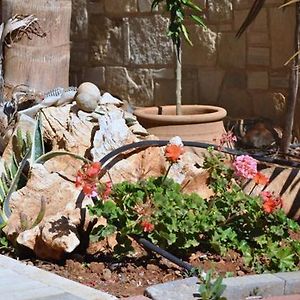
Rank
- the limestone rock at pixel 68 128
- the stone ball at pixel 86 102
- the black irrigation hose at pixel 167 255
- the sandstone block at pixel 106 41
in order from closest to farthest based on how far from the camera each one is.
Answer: the black irrigation hose at pixel 167 255 → the limestone rock at pixel 68 128 → the stone ball at pixel 86 102 → the sandstone block at pixel 106 41

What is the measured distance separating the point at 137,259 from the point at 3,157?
150 centimetres

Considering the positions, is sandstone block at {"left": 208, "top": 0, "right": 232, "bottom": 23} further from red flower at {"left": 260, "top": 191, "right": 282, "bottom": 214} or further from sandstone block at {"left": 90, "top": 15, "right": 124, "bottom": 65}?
red flower at {"left": 260, "top": 191, "right": 282, "bottom": 214}

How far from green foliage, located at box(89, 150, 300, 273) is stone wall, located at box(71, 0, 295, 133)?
242 cm

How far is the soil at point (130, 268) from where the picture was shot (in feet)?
15.1

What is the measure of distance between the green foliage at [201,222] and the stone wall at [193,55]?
7.93 feet

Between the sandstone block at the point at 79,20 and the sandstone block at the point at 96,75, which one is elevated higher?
the sandstone block at the point at 79,20

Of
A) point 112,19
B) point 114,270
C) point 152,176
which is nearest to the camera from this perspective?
point 114,270

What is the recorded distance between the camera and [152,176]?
5340mm

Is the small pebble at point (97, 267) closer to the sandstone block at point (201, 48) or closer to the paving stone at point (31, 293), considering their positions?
the paving stone at point (31, 293)

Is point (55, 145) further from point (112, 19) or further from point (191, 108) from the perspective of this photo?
point (112, 19)

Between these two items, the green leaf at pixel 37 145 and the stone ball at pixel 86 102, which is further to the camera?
the stone ball at pixel 86 102

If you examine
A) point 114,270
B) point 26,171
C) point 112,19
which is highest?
point 112,19

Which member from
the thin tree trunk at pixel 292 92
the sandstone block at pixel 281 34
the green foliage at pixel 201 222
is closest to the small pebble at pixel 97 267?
the green foliage at pixel 201 222

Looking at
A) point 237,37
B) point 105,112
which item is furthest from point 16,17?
Answer: point 237,37
